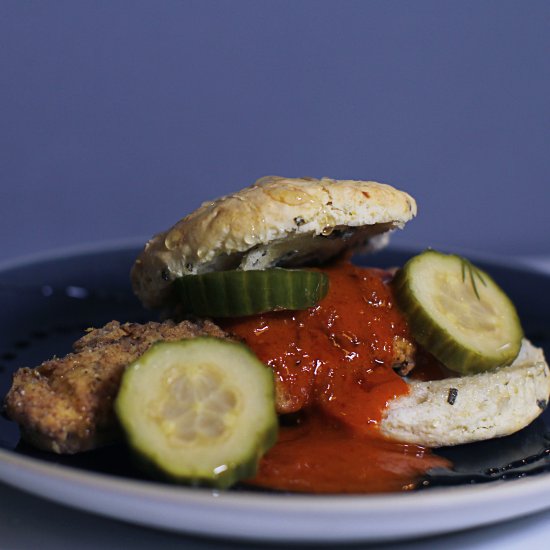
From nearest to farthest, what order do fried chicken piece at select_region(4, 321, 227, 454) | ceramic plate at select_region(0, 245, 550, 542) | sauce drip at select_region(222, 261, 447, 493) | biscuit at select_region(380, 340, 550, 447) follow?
ceramic plate at select_region(0, 245, 550, 542), fried chicken piece at select_region(4, 321, 227, 454), sauce drip at select_region(222, 261, 447, 493), biscuit at select_region(380, 340, 550, 447)

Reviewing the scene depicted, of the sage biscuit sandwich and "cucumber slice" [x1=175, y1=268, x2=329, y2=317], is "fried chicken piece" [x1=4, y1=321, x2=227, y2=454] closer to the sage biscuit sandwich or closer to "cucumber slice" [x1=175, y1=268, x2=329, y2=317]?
"cucumber slice" [x1=175, y1=268, x2=329, y2=317]

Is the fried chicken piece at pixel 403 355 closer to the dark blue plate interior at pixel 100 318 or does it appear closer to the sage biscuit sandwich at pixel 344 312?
the sage biscuit sandwich at pixel 344 312

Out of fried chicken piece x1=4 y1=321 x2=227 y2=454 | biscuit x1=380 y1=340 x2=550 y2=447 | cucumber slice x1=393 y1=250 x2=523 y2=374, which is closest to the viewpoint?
fried chicken piece x1=4 y1=321 x2=227 y2=454

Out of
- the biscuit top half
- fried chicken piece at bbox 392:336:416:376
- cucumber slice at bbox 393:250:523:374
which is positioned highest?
the biscuit top half

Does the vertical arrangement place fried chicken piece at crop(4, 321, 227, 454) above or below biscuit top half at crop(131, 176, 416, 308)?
below

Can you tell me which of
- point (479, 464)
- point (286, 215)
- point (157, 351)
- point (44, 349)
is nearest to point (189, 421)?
point (157, 351)

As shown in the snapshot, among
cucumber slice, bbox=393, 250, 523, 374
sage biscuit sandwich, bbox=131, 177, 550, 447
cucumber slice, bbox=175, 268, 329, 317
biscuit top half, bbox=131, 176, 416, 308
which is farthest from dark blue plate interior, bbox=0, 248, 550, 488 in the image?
biscuit top half, bbox=131, 176, 416, 308

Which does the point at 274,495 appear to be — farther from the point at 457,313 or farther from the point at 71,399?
the point at 457,313

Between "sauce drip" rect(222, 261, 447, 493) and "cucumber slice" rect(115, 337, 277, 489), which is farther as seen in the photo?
"sauce drip" rect(222, 261, 447, 493)
